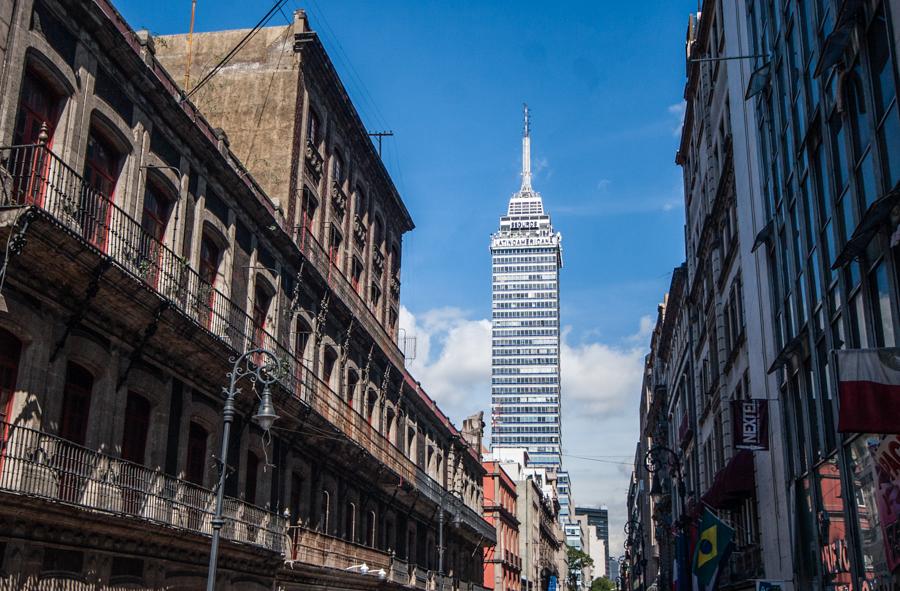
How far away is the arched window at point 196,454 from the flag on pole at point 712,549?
11.8 metres

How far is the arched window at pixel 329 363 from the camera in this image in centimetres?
2952

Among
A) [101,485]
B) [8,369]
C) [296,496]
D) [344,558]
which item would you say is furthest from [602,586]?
[8,369]

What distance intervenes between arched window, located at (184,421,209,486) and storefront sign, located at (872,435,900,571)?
13.7 m

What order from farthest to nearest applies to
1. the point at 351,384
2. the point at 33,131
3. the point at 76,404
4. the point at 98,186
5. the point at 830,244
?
the point at 351,384 → the point at 98,186 → the point at 830,244 → the point at 76,404 → the point at 33,131

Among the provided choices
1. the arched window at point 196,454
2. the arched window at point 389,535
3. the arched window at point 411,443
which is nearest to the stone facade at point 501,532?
the arched window at point 411,443

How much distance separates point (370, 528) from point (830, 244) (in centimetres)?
2152

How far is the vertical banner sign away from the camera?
21.9m

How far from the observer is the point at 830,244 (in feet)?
55.2

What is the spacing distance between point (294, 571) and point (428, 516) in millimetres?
16681

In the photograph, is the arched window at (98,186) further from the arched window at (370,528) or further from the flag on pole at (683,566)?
the flag on pole at (683,566)

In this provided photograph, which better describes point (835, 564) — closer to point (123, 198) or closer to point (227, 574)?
point (227, 574)

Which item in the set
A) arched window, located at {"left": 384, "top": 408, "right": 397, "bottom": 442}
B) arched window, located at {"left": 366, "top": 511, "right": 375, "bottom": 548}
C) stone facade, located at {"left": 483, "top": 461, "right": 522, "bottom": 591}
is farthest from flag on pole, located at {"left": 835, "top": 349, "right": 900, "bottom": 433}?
stone facade, located at {"left": 483, "top": 461, "right": 522, "bottom": 591}

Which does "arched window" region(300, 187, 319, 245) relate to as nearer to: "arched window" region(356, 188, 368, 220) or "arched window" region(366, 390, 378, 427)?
"arched window" region(356, 188, 368, 220)

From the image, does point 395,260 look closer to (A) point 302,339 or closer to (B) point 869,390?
(A) point 302,339
